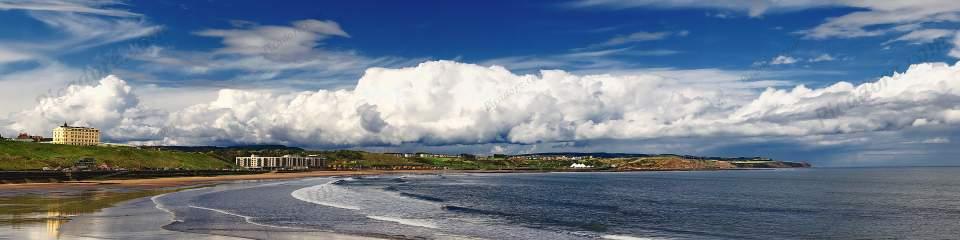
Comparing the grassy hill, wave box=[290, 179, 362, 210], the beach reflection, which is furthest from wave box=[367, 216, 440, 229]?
the grassy hill

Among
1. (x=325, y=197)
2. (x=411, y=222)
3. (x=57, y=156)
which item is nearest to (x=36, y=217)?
(x=411, y=222)

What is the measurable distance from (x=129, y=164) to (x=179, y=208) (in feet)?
478

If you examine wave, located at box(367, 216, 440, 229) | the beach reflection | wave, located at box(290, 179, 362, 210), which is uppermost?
the beach reflection

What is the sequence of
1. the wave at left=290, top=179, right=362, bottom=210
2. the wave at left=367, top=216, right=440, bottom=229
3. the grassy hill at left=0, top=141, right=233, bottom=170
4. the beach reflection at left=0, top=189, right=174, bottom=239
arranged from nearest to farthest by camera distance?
the beach reflection at left=0, top=189, right=174, bottom=239, the wave at left=367, top=216, right=440, bottom=229, the wave at left=290, top=179, right=362, bottom=210, the grassy hill at left=0, top=141, right=233, bottom=170

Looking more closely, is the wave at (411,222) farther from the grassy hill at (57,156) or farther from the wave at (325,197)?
the grassy hill at (57,156)

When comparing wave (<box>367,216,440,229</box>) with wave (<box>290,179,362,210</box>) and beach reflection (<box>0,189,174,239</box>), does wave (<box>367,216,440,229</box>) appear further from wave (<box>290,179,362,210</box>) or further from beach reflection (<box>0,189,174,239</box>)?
beach reflection (<box>0,189,174,239</box>)

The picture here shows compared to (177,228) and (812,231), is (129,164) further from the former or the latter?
(812,231)

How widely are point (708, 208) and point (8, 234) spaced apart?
59965mm

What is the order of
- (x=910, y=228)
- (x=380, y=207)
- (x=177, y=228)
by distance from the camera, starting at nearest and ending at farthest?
(x=177, y=228), (x=910, y=228), (x=380, y=207)

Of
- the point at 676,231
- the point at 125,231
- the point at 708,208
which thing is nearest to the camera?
the point at 125,231

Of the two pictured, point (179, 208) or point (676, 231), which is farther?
point (179, 208)

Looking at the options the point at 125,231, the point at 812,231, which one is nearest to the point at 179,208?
the point at 125,231

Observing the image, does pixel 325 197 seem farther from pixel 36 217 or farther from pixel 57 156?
pixel 57 156

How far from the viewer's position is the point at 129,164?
18550 cm
